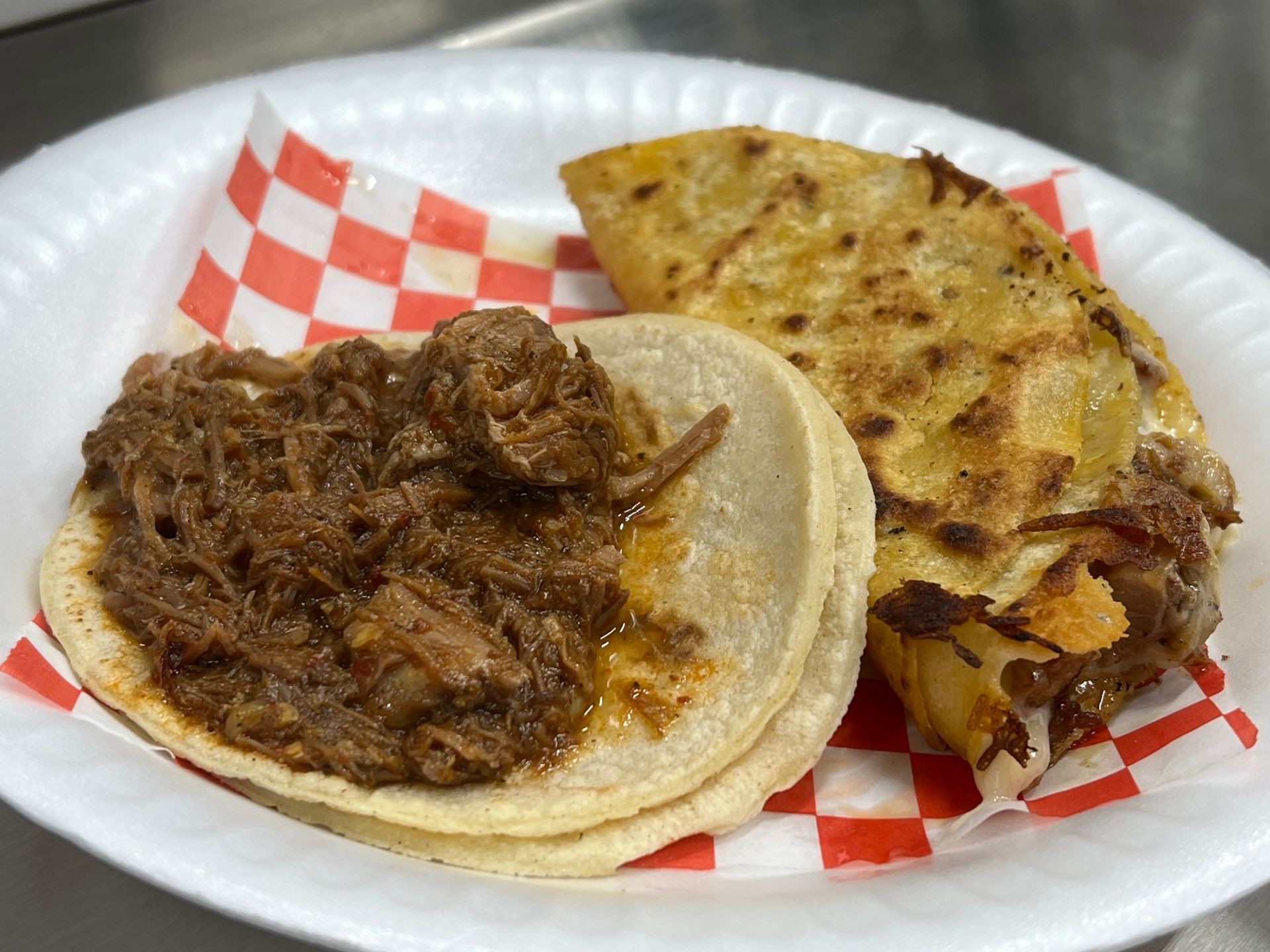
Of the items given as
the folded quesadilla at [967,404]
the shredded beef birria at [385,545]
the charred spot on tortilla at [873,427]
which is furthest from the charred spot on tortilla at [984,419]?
the shredded beef birria at [385,545]

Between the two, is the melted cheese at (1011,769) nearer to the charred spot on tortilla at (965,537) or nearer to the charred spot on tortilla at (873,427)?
the charred spot on tortilla at (965,537)

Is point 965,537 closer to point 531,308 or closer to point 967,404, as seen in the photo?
point 967,404

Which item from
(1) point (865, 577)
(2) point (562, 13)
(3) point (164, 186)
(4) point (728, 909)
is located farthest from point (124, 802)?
(2) point (562, 13)

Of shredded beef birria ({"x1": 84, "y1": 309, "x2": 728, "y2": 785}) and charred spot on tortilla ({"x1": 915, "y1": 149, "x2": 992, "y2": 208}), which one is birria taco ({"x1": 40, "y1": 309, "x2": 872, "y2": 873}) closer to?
shredded beef birria ({"x1": 84, "y1": 309, "x2": 728, "y2": 785})

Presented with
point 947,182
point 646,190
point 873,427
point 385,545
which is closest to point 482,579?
point 385,545

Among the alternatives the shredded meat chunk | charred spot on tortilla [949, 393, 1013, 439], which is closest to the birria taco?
charred spot on tortilla [949, 393, 1013, 439]

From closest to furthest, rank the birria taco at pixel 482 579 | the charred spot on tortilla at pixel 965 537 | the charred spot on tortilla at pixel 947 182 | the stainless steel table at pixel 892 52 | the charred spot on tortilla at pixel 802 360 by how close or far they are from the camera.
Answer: the birria taco at pixel 482 579, the charred spot on tortilla at pixel 965 537, the charred spot on tortilla at pixel 802 360, the charred spot on tortilla at pixel 947 182, the stainless steel table at pixel 892 52

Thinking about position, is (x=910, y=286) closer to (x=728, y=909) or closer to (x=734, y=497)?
(x=734, y=497)
